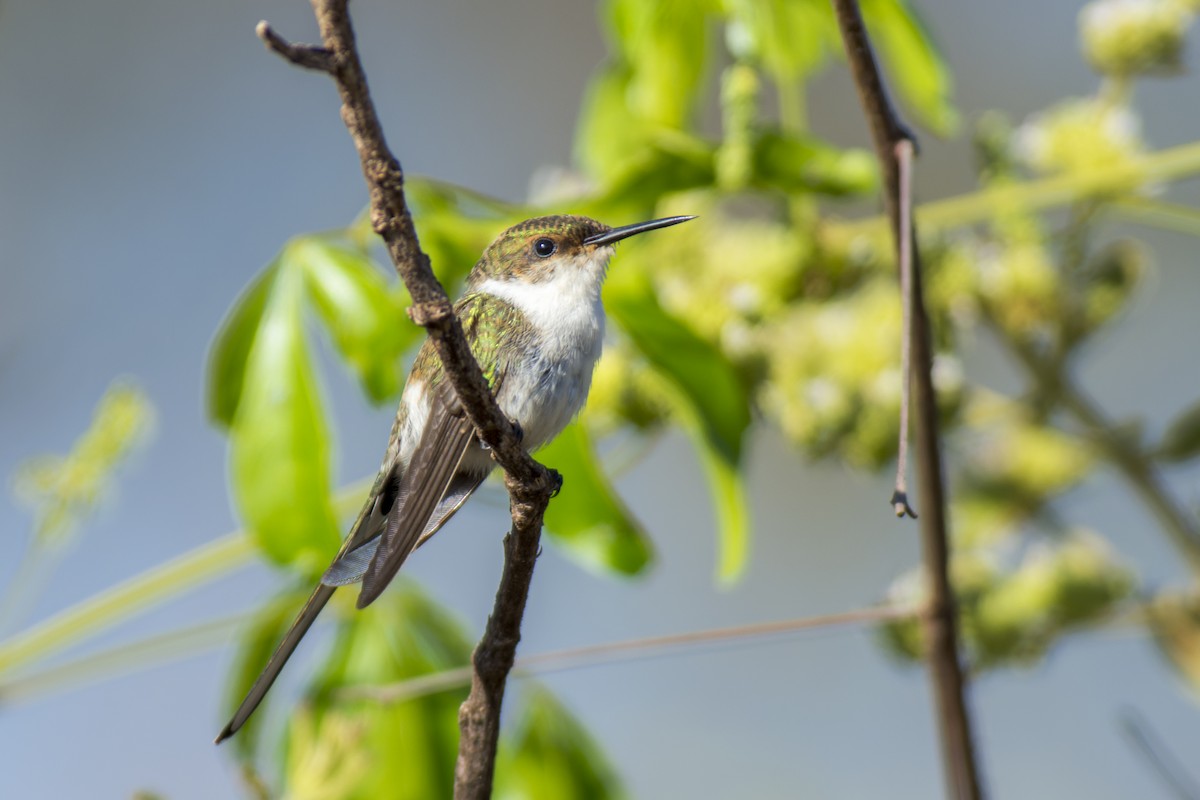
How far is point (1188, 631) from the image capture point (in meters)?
1.41

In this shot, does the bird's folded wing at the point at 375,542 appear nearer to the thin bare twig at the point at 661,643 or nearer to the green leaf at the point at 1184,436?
the thin bare twig at the point at 661,643

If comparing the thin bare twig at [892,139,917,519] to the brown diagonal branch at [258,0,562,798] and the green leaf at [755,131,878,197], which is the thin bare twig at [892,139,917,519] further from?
the green leaf at [755,131,878,197]

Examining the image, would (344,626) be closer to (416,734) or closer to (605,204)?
(416,734)

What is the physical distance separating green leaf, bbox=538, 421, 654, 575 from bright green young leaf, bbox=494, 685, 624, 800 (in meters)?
0.31

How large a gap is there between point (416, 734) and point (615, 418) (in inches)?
16.0

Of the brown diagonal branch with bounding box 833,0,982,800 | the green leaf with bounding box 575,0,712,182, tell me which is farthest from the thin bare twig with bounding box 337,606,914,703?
the green leaf with bounding box 575,0,712,182

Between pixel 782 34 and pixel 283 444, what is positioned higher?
pixel 782 34

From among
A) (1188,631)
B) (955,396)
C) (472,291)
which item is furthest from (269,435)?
(1188,631)

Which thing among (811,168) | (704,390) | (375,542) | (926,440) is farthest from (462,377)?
(811,168)

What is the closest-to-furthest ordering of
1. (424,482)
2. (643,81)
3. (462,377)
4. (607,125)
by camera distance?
Result: (462,377)
(424,482)
(643,81)
(607,125)

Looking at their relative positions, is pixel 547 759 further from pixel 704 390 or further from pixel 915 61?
pixel 915 61

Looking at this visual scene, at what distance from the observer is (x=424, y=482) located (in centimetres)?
77

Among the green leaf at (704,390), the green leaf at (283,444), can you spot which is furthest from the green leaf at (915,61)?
the green leaf at (283,444)

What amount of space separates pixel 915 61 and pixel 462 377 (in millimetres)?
926
